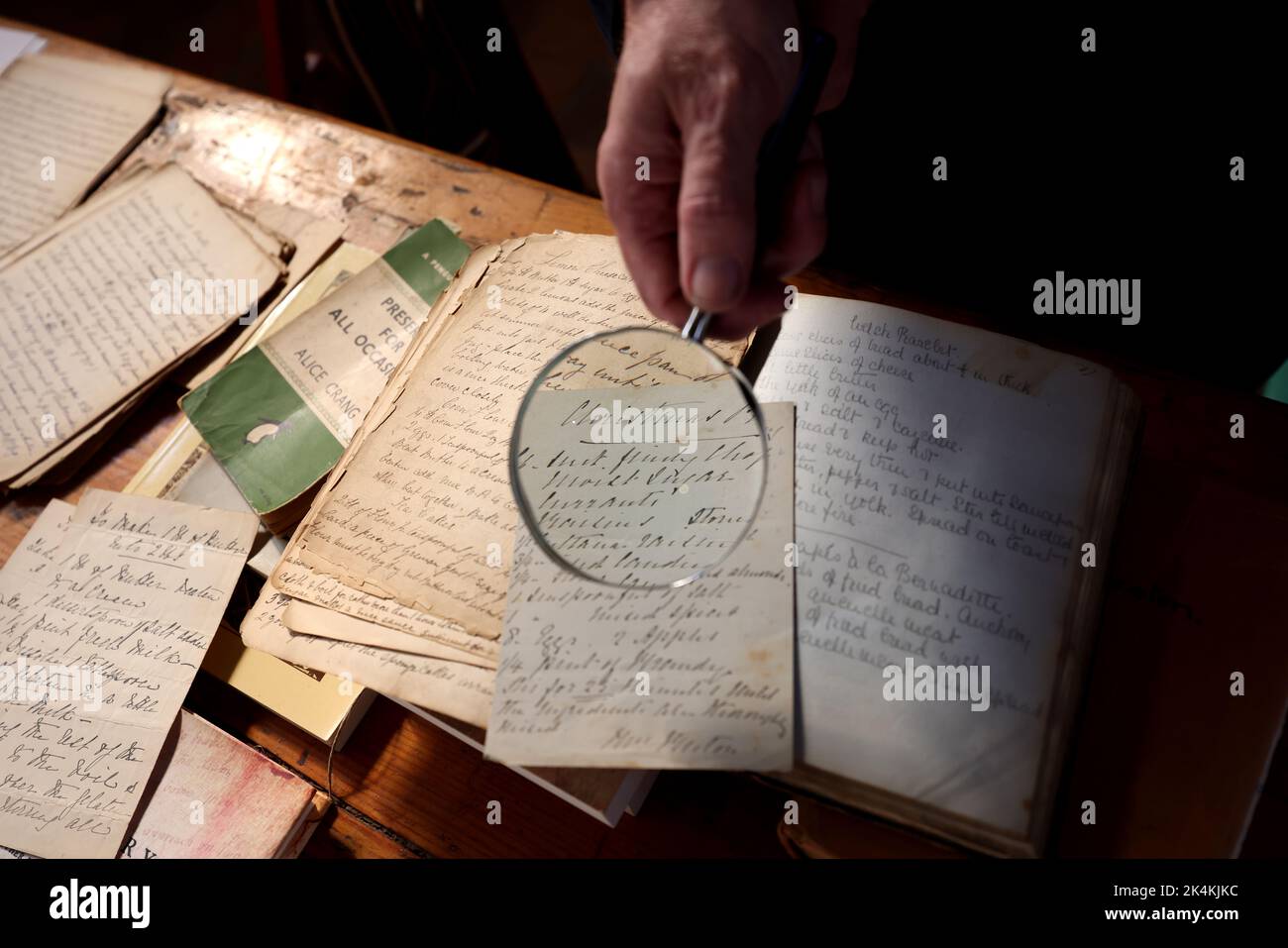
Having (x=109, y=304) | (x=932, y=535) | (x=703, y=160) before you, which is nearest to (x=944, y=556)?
(x=932, y=535)

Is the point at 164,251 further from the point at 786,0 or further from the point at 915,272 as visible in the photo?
the point at 915,272

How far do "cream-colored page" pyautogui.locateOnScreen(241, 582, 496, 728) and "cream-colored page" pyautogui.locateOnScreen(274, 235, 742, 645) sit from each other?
4 centimetres

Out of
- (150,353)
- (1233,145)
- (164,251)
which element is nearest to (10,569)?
(150,353)

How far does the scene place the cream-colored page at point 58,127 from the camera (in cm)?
143

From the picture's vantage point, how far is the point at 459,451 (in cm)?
94

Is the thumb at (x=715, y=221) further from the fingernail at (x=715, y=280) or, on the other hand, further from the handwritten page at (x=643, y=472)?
the handwritten page at (x=643, y=472)

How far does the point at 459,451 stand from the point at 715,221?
412 millimetres

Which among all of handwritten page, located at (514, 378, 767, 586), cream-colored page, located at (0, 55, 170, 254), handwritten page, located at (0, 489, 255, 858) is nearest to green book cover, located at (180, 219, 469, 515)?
handwritten page, located at (0, 489, 255, 858)

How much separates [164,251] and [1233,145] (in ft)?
5.48

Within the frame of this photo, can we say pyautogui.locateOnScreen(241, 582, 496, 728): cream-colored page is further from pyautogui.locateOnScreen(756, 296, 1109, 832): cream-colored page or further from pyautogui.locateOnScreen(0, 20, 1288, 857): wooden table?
pyautogui.locateOnScreen(756, 296, 1109, 832): cream-colored page

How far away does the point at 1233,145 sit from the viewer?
43.6 inches

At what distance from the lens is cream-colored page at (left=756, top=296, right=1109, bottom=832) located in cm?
74

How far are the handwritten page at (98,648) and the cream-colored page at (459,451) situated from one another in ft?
0.64

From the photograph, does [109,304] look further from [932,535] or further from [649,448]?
[932,535]
